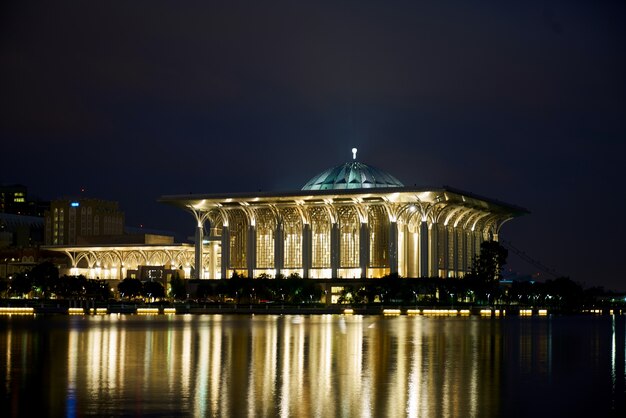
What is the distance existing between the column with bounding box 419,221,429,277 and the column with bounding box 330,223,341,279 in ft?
40.6

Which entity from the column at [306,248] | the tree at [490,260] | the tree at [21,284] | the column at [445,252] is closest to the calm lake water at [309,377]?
A: the tree at [490,260]

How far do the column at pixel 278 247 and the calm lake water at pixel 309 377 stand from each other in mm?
100766

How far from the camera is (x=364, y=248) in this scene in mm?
148125

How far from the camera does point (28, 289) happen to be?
156875 millimetres

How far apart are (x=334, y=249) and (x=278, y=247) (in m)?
9.32

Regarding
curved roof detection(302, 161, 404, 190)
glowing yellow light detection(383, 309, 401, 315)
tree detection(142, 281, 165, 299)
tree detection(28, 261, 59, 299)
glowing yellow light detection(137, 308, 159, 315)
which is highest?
curved roof detection(302, 161, 404, 190)

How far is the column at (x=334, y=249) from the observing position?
5930 inches

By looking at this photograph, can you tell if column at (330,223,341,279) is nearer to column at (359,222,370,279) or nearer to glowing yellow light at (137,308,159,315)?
column at (359,222,370,279)

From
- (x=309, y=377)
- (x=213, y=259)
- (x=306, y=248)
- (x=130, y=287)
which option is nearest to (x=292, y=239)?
(x=306, y=248)

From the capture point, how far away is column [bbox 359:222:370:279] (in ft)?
486

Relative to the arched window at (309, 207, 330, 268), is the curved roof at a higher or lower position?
higher

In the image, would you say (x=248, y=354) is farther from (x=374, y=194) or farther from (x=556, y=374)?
(x=374, y=194)

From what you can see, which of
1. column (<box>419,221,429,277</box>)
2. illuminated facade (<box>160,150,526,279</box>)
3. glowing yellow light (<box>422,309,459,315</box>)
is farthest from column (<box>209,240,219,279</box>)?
glowing yellow light (<box>422,309,459,315</box>)

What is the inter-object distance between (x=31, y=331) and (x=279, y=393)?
39.5 m
